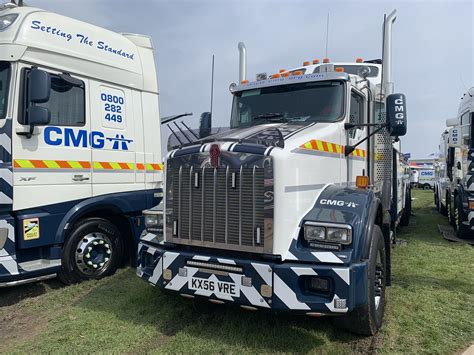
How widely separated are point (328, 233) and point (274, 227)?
0.44m

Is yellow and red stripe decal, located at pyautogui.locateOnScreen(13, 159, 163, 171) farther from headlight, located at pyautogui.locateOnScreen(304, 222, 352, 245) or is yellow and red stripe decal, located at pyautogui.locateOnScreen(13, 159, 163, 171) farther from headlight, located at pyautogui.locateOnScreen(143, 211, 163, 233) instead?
headlight, located at pyautogui.locateOnScreen(304, 222, 352, 245)

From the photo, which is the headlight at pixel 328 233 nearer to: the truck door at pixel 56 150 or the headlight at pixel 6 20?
the truck door at pixel 56 150

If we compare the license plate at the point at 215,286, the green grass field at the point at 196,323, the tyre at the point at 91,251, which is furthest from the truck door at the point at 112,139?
the license plate at the point at 215,286

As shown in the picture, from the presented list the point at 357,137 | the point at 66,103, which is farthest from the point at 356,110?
the point at 66,103

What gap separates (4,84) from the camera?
4.61 m

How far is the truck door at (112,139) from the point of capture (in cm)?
549

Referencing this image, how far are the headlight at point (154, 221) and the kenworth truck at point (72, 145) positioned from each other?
148cm

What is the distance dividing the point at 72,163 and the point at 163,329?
8.24 ft

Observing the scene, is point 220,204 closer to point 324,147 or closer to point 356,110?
point 324,147

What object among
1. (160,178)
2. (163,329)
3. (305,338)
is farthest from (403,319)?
(160,178)

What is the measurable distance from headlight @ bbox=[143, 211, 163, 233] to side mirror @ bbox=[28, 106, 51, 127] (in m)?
1.65

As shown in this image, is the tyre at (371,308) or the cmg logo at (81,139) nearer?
the tyre at (371,308)

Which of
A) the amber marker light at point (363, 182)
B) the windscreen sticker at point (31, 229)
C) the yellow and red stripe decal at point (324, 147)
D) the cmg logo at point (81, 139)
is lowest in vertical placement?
the windscreen sticker at point (31, 229)

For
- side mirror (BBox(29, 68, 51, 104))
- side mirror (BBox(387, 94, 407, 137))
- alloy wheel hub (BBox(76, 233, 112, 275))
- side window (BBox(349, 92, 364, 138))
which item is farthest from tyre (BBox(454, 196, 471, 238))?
side mirror (BBox(29, 68, 51, 104))
